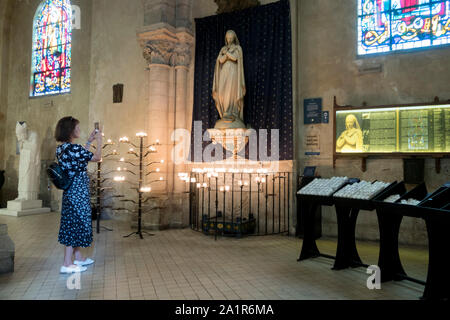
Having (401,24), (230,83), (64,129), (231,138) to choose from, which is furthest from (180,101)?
(401,24)

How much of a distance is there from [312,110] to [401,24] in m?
2.13

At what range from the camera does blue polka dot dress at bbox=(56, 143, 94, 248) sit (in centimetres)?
372

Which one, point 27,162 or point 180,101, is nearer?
point 180,101

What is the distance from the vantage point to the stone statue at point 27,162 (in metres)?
8.67

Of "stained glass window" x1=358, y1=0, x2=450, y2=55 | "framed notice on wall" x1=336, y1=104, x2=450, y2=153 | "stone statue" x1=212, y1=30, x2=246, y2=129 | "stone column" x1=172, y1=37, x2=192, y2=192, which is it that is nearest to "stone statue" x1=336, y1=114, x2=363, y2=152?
"framed notice on wall" x1=336, y1=104, x2=450, y2=153

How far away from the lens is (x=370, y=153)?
5770 mm

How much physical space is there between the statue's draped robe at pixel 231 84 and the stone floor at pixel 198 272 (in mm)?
2548

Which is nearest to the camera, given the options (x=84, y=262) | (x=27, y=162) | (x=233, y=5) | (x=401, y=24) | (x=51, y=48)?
(x=84, y=262)

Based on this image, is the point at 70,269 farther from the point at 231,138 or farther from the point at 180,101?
the point at 180,101

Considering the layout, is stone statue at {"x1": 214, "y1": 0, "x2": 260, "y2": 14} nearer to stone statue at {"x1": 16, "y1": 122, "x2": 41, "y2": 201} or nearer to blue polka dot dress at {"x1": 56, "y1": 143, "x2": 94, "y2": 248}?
blue polka dot dress at {"x1": 56, "y1": 143, "x2": 94, "y2": 248}

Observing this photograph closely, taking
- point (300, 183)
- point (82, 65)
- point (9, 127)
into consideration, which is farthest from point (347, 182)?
point (9, 127)

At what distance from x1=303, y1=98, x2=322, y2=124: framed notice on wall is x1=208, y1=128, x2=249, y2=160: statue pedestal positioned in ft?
4.00

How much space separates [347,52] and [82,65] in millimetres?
7171

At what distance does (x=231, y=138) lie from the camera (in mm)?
6461
